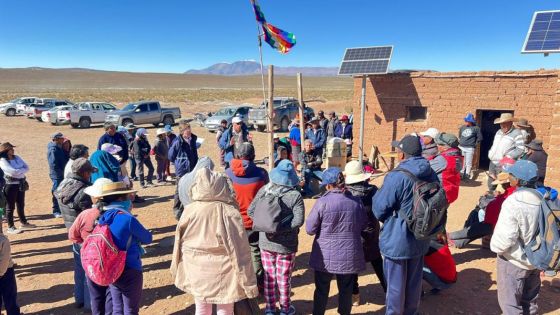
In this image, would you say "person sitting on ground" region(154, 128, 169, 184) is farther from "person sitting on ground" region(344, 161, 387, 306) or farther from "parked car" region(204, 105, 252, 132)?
"parked car" region(204, 105, 252, 132)

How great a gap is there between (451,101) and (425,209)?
8335 mm

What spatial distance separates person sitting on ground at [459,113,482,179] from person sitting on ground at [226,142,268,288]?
7169mm

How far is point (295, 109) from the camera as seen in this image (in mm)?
25719

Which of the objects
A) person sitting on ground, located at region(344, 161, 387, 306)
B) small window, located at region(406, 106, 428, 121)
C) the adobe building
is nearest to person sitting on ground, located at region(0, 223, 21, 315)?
person sitting on ground, located at region(344, 161, 387, 306)

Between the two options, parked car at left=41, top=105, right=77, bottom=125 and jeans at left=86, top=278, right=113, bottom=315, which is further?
parked car at left=41, top=105, right=77, bottom=125

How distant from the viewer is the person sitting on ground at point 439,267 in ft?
15.2

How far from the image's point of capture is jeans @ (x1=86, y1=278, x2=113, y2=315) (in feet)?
12.3

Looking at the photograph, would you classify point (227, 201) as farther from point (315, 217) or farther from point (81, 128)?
point (81, 128)

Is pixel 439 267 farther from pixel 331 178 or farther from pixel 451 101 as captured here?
pixel 451 101

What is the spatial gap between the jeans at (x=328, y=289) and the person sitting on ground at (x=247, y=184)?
821 millimetres

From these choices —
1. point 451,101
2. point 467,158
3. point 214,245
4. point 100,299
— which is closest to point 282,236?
point 214,245

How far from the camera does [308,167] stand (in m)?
9.35

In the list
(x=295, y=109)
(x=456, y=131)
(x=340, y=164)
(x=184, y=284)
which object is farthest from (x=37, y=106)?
(x=184, y=284)

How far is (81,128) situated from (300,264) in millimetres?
23379
